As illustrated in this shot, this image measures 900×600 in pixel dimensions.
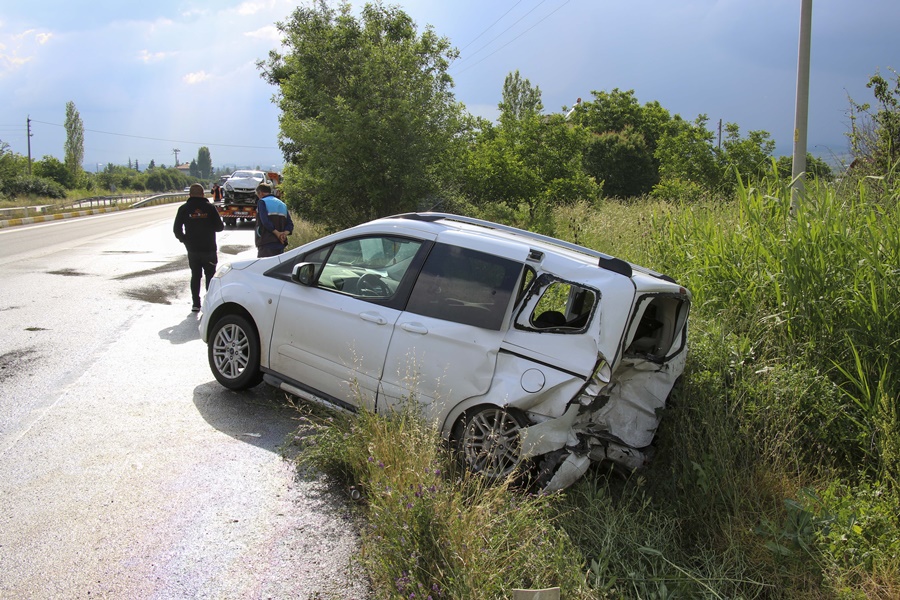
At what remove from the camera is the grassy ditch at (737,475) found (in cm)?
343

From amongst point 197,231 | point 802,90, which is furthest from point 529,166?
point 197,231

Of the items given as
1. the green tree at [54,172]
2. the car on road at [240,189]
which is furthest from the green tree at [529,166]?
the green tree at [54,172]

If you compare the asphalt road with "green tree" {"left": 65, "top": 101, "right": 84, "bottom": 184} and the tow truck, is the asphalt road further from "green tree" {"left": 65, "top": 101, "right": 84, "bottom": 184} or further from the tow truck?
"green tree" {"left": 65, "top": 101, "right": 84, "bottom": 184}

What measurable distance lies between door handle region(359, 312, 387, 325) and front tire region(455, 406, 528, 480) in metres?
0.99

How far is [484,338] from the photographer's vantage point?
463 cm

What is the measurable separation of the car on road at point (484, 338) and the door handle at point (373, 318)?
0.04ft

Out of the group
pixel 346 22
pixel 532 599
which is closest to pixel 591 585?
pixel 532 599

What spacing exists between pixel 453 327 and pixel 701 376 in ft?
5.94

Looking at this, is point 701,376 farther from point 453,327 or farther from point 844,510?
point 453,327

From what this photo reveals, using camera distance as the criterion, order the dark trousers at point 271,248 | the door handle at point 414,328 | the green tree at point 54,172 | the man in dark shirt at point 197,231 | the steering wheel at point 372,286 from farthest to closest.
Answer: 1. the green tree at point 54,172
2. the dark trousers at point 271,248
3. the man in dark shirt at point 197,231
4. the steering wheel at point 372,286
5. the door handle at point 414,328

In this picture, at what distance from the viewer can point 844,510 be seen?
3.85 metres

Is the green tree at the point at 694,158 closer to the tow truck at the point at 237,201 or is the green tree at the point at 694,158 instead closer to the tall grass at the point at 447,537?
the tow truck at the point at 237,201

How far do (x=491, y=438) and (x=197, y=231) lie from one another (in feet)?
24.1

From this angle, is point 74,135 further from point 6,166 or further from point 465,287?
point 465,287
